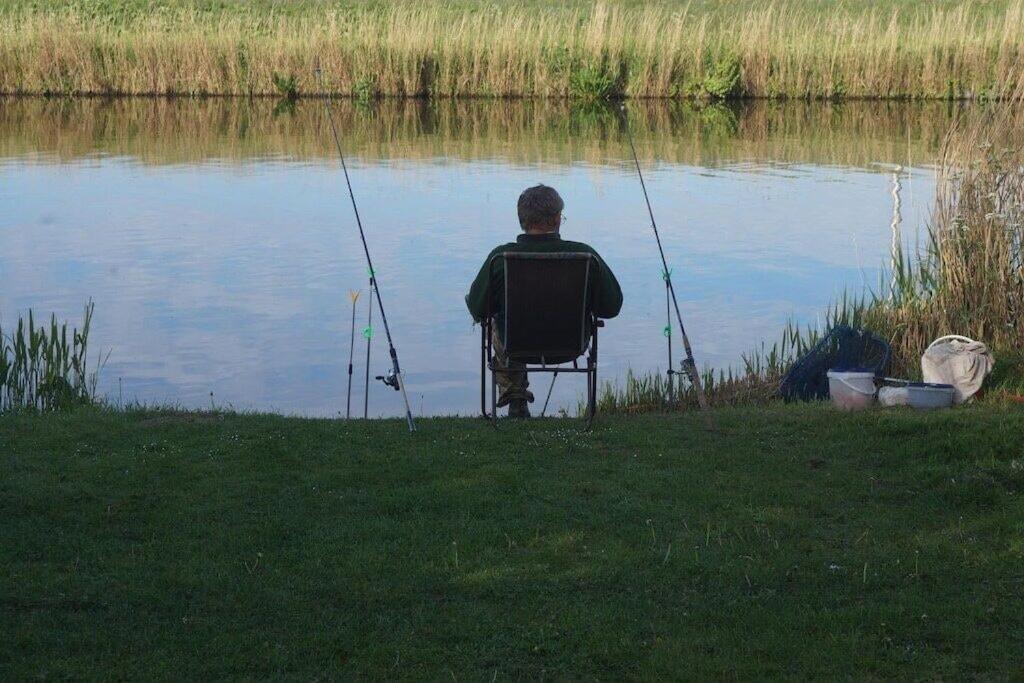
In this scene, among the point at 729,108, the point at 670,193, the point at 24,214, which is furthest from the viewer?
the point at 729,108

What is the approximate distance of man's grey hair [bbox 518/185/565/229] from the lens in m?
6.14

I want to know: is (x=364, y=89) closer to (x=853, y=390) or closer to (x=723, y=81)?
(x=723, y=81)

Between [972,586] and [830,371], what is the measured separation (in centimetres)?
280

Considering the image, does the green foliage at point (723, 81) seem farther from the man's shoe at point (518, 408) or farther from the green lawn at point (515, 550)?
the green lawn at point (515, 550)

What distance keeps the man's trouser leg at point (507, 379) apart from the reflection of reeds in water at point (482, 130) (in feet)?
36.6

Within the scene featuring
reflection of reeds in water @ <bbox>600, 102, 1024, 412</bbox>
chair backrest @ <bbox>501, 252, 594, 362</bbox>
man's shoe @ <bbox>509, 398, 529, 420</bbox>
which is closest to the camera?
chair backrest @ <bbox>501, 252, 594, 362</bbox>

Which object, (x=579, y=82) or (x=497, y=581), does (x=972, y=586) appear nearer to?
(x=497, y=581)

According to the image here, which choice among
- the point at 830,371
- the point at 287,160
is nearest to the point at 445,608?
the point at 830,371

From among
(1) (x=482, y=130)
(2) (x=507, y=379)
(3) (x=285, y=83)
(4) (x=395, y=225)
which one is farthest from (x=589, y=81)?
(2) (x=507, y=379)

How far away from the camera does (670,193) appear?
1552cm

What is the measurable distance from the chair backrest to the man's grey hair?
28cm

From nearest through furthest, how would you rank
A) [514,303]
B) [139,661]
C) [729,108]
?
[139,661] → [514,303] → [729,108]

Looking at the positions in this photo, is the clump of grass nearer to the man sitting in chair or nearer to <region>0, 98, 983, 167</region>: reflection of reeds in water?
the man sitting in chair

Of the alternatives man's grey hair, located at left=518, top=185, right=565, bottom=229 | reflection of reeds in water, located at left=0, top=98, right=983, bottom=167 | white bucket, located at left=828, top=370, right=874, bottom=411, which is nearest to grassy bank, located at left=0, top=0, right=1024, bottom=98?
reflection of reeds in water, located at left=0, top=98, right=983, bottom=167
